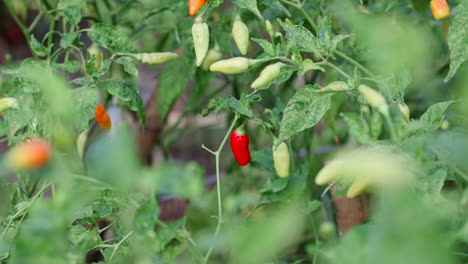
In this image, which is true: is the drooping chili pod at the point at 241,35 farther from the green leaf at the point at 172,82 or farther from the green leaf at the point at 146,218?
the green leaf at the point at 146,218

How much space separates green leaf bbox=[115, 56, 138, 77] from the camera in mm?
788

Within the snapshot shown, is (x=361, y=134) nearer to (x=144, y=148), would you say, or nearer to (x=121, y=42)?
(x=121, y=42)

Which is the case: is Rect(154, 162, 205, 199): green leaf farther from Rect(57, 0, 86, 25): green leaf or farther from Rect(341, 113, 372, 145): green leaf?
Rect(57, 0, 86, 25): green leaf

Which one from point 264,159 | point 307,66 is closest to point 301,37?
point 307,66

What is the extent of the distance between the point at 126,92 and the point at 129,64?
0.05m

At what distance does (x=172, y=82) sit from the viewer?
1.02m

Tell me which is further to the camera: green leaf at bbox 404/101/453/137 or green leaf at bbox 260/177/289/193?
green leaf at bbox 260/177/289/193

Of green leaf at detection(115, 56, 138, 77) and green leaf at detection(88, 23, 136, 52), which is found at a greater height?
green leaf at detection(88, 23, 136, 52)

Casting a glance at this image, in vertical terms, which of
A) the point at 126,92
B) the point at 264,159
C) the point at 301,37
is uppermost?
the point at 301,37

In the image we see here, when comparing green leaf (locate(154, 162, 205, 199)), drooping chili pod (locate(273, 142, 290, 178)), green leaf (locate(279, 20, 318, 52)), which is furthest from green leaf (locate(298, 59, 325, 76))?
green leaf (locate(154, 162, 205, 199))

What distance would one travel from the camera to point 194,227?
105 cm

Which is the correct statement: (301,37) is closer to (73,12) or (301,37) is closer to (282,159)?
(282,159)

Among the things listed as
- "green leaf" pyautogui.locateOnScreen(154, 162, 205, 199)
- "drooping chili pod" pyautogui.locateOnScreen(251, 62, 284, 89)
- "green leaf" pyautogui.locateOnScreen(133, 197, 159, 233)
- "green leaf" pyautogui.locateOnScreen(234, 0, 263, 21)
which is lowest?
"drooping chili pod" pyautogui.locateOnScreen(251, 62, 284, 89)

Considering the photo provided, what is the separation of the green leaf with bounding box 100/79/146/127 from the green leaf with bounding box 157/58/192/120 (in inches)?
8.8
